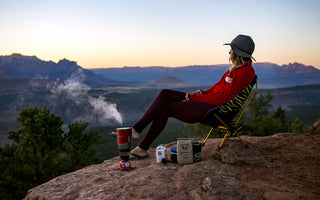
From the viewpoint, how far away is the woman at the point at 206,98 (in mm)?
3584

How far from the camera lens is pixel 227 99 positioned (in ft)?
11.9

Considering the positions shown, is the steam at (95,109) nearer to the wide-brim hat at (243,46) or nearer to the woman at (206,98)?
the woman at (206,98)

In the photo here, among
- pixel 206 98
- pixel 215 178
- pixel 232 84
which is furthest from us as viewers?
pixel 206 98

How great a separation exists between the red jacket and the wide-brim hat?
167 millimetres

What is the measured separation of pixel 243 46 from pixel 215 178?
2059mm

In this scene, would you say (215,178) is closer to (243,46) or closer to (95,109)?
(243,46)

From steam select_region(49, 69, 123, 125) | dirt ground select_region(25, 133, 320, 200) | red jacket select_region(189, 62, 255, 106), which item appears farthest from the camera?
steam select_region(49, 69, 123, 125)

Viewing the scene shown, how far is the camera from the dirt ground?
2529 mm

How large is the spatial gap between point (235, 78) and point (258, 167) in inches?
52.3

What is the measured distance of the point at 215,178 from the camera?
2.85 meters

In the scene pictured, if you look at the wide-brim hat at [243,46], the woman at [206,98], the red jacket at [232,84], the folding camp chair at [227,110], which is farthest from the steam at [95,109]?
the wide-brim hat at [243,46]

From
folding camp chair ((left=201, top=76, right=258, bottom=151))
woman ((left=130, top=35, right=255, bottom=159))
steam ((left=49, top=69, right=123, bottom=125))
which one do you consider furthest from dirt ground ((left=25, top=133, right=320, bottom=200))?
steam ((left=49, top=69, right=123, bottom=125))

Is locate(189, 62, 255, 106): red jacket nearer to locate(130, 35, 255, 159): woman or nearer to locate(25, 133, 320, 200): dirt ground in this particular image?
locate(130, 35, 255, 159): woman

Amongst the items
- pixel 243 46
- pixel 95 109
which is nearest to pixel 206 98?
pixel 243 46
